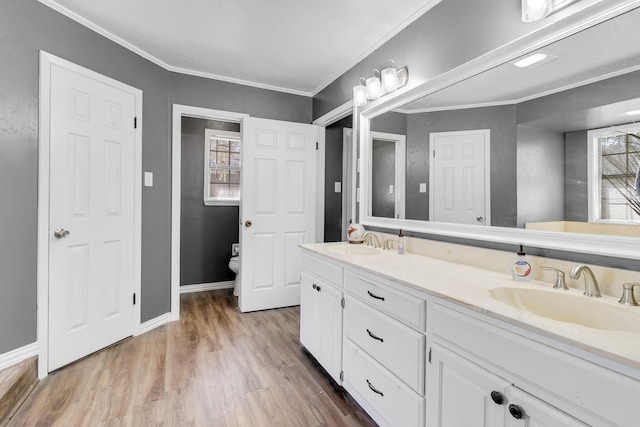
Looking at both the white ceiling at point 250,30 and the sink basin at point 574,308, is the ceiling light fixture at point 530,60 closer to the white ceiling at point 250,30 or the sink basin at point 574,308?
the white ceiling at point 250,30

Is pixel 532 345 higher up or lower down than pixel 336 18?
lower down

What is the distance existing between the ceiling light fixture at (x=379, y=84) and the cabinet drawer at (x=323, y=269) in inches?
49.7

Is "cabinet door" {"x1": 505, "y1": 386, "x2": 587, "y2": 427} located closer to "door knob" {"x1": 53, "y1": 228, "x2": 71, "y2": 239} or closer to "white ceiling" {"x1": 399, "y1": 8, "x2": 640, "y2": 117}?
"white ceiling" {"x1": 399, "y1": 8, "x2": 640, "y2": 117}

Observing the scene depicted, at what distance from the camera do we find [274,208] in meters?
3.23

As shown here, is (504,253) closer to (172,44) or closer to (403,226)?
(403,226)

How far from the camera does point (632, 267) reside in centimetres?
109

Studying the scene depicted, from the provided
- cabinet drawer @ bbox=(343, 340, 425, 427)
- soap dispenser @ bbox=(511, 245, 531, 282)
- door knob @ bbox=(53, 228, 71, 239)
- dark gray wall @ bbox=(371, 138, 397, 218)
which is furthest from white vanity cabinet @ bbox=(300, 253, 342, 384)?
door knob @ bbox=(53, 228, 71, 239)

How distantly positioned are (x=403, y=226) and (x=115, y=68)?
2.45 m

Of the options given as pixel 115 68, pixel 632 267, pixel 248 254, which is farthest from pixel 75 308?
pixel 632 267

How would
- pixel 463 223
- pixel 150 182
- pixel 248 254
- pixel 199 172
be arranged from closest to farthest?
pixel 463 223 < pixel 150 182 < pixel 248 254 < pixel 199 172

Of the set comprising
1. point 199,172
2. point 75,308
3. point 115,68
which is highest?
point 115,68

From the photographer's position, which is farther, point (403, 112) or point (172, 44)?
point (172, 44)

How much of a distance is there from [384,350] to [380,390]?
0.20 meters

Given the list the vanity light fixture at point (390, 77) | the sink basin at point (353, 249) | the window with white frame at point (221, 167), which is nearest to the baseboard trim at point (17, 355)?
the sink basin at point (353, 249)
